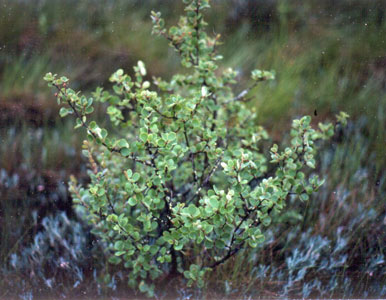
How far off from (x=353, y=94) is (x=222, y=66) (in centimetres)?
80

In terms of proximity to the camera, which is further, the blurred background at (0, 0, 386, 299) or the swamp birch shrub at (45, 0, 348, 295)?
the blurred background at (0, 0, 386, 299)

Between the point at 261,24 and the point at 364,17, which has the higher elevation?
the point at 261,24

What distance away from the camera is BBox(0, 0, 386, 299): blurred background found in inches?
76.4

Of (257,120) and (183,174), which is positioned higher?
(257,120)

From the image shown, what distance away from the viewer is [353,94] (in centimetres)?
252

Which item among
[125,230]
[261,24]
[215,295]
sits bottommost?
[215,295]

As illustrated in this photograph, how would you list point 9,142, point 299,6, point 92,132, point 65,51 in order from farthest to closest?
point 299,6 → point 65,51 → point 9,142 → point 92,132

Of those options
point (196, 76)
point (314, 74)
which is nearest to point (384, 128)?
point (314, 74)

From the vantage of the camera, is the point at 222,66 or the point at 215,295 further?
the point at 222,66

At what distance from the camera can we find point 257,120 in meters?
2.56

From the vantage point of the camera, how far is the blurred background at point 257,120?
1939 millimetres

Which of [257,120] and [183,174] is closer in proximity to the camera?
[183,174]

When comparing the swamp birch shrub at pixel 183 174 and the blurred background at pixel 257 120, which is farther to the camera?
the blurred background at pixel 257 120

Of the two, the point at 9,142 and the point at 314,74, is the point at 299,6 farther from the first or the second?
the point at 9,142
